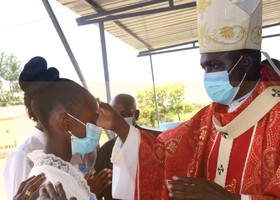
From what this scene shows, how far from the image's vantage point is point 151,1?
5016 mm

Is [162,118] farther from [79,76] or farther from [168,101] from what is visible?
[79,76]

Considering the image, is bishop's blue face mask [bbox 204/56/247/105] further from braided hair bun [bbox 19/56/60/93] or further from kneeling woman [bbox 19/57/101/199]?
braided hair bun [bbox 19/56/60/93]

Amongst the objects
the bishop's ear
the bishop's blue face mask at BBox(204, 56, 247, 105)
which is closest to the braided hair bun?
the bishop's ear

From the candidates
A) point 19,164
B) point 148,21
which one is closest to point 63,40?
point 148,21

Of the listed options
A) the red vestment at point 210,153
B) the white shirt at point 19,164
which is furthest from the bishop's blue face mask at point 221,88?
the white shirt at point 19,164

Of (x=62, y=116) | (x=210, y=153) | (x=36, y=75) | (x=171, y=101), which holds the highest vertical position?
(x=36, y=75)

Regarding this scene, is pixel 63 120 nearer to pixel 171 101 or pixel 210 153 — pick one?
pixel 210 153

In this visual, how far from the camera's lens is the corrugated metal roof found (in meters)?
4.75

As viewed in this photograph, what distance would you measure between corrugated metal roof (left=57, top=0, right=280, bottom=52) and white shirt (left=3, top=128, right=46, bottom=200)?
2.47 meters

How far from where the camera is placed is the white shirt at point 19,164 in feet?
5.80

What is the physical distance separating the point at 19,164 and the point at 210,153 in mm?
835

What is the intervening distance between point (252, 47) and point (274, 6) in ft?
18.9

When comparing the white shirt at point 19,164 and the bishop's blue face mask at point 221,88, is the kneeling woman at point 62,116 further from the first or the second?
the bishop's blue face mask at point 221,88

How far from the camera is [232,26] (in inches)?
68.0
